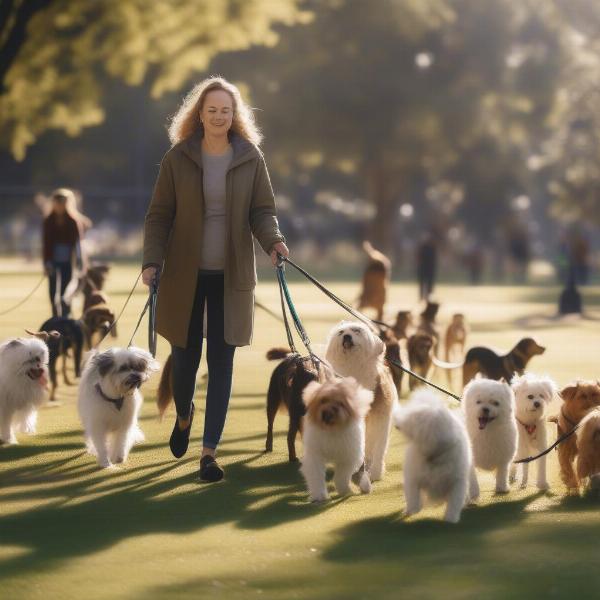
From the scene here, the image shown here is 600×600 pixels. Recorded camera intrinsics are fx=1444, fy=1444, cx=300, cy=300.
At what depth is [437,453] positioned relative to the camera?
725 centimetres

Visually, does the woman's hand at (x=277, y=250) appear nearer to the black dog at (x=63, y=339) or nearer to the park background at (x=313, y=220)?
the park background at (x=313, y=220)

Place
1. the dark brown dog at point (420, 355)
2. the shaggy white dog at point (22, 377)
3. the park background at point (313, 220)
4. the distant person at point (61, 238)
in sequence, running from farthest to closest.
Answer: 1. the distant person at point (61, 238)
2. the dark brown dog at point (420, 355)
3. the shaggy white dog at point (22, 377)
4. the park background at point (313, 220)

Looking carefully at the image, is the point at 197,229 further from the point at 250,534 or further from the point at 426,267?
the point at 426,267

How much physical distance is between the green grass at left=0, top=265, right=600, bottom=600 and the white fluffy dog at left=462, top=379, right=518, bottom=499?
25 cm

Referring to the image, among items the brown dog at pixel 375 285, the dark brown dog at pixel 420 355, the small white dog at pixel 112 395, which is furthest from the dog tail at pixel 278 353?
the brown dog at pixel 375 285

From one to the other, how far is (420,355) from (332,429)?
19.5ft

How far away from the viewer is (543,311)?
99.7 feet

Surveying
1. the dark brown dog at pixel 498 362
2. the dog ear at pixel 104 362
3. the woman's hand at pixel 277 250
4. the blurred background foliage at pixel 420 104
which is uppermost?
the blurred background foliage at pixel 420 104

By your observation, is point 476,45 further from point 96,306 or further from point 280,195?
point 96,306

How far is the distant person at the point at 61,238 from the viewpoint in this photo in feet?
57.9

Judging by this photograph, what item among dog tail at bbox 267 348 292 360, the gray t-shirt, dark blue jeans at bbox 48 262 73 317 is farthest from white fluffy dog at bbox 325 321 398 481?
dark blue jeans at bbox 48 262 73 317

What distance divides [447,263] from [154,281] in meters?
55.6

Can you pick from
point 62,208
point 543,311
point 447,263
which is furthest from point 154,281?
point 447,263

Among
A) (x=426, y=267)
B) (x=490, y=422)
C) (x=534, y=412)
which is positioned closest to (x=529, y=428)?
(x=534, y=412)
